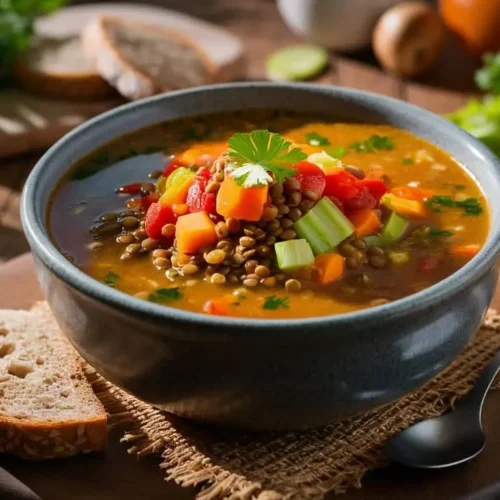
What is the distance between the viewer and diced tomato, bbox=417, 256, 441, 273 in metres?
2.81

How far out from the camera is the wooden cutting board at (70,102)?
5062 mm

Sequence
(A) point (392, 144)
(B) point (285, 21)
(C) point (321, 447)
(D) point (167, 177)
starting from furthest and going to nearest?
(B) point (285, 21) < (A) point (392, 144) < (D) point (167, 177) < (C) point (321, 447)

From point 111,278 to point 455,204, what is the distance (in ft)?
3.88

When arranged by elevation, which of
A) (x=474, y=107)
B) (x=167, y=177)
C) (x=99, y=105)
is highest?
(x=167, y=177)

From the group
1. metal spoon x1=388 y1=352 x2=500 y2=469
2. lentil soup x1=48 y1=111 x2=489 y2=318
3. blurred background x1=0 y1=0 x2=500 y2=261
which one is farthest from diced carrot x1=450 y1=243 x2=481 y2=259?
blurred background x1=0 y1=0 x2=500 y2=261

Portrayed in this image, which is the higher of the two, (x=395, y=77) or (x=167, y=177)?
(x=167, y=177)

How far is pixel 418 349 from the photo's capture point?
254 centimetres

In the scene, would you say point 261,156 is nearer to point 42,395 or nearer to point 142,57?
point 42,395

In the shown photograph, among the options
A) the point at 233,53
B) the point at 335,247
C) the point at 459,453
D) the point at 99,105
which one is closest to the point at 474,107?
the point at 233,53

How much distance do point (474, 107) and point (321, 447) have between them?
113 inches

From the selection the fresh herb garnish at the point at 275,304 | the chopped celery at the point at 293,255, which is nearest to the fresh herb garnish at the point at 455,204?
the chopped celery at the point at 293,255

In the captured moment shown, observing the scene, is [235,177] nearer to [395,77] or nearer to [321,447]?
[321,447]

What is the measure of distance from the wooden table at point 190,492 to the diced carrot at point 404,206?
0.63 meters

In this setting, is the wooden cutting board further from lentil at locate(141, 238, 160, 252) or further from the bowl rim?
lentil at locate(141, 238, 160, 252)
